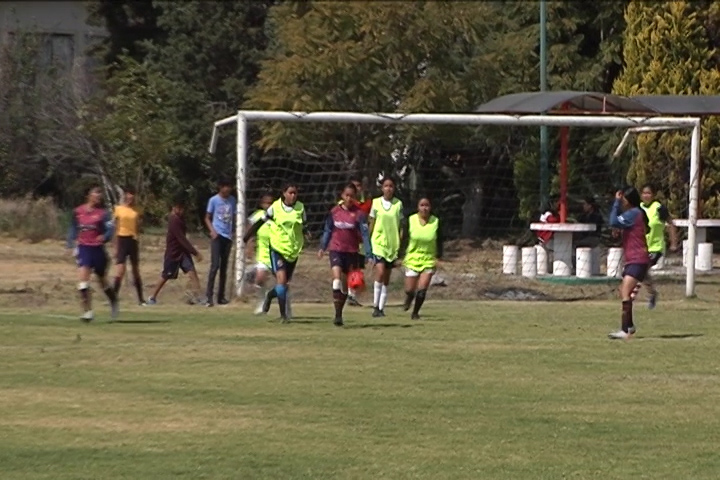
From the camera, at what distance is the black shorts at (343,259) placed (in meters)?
20.5

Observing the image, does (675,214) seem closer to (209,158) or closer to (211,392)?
(209,158)

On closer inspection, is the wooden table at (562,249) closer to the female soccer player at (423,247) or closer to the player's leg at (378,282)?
the player's leg at (378,282)

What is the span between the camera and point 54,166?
1797 inches

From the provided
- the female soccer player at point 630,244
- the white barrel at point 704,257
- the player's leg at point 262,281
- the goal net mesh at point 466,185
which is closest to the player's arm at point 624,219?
the female soccer player at point 630,244

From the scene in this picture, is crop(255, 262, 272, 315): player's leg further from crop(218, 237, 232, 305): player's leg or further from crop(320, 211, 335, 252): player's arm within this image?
crop(320, 211, 335, 252): player's arm

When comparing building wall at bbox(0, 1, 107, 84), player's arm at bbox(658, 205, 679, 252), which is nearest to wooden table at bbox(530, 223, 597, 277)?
player's arm at bbox(658, 205, 679, 252)

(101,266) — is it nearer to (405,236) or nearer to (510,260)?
(405,236)

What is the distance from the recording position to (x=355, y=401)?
43.0ft

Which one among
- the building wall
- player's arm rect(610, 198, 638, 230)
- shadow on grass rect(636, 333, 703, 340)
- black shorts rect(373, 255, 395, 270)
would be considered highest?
the building wall

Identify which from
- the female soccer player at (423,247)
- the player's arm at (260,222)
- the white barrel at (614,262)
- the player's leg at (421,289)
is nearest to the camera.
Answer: the player's arm at (260,222)

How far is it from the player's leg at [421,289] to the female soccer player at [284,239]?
1.84 meters

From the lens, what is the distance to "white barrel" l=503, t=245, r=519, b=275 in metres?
29.3

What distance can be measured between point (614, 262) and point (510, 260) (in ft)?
6.47

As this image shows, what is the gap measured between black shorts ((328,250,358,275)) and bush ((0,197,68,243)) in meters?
19.7
